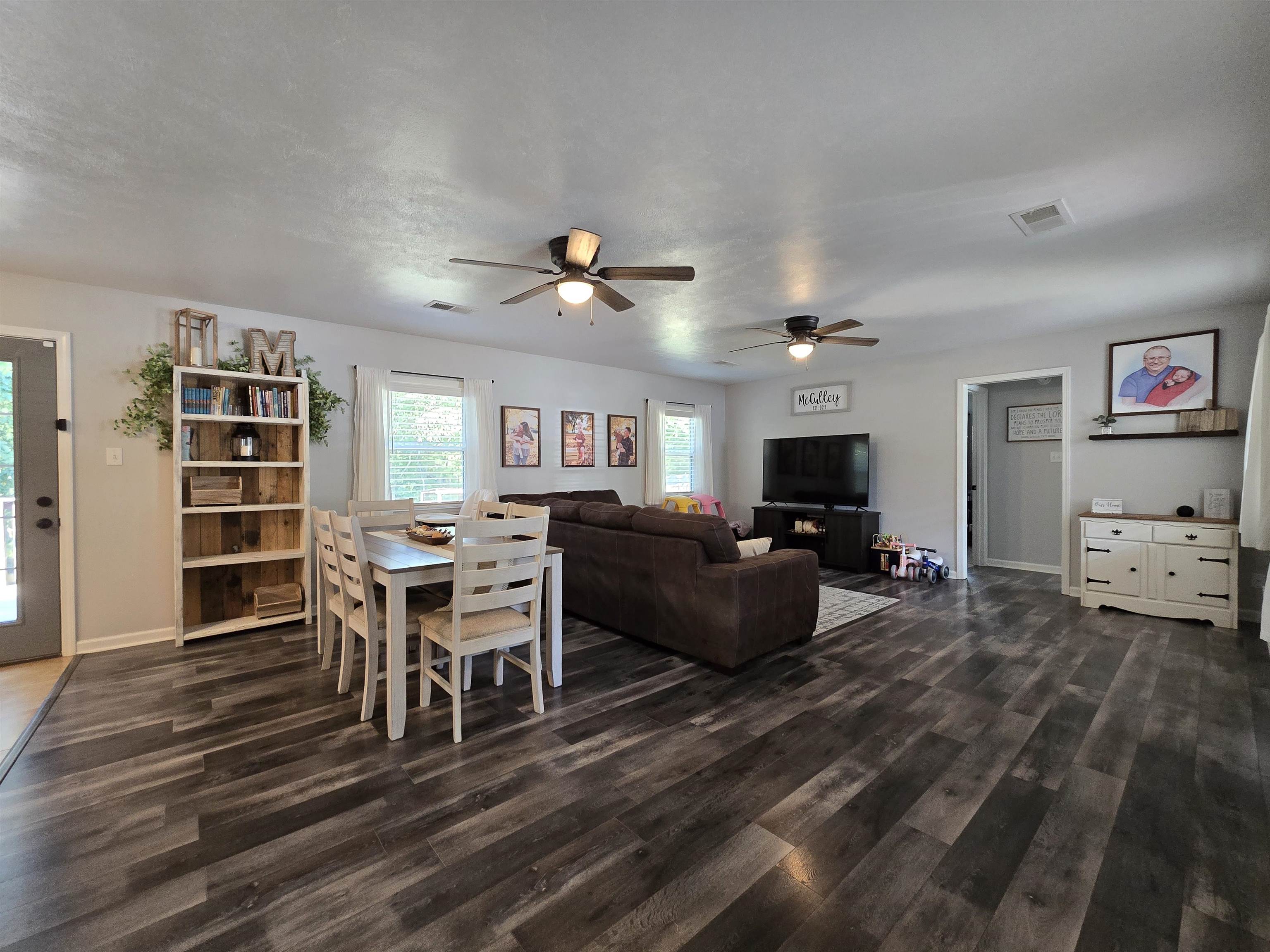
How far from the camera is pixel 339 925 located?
1530mm

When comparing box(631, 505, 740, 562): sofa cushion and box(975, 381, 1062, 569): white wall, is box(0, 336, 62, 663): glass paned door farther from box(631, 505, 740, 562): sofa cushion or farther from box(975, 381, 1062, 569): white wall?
box(975, 381, 1062, 569): white wall

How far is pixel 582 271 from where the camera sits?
3123mm

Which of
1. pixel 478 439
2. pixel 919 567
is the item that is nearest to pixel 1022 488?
pixel 919 567

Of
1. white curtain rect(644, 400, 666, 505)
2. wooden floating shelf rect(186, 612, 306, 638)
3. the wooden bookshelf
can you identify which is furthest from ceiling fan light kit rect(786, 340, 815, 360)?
wooden floating shelf rect(186, 612, 306, 638)

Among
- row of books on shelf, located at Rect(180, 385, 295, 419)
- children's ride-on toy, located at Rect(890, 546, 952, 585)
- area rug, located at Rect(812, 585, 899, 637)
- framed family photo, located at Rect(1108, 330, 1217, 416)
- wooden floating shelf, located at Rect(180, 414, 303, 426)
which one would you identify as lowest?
area rug, located at Rect(812, 585, 899, 637)

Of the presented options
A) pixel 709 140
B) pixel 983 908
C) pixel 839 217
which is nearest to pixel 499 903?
pixel 983 908

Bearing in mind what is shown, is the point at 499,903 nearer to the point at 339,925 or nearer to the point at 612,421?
the point at 339,925

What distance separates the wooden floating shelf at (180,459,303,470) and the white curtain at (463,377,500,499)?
5.48 feet

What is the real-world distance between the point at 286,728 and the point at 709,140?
3.33 metres

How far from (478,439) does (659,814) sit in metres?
4.50

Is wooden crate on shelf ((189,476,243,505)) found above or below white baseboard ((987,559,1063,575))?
above

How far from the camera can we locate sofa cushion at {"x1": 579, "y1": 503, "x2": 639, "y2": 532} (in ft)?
13.1

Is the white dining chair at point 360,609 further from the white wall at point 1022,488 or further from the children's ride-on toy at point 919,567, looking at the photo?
the white wall at point 1022,488

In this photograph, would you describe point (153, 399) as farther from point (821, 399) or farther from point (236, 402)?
point (821, 399)
